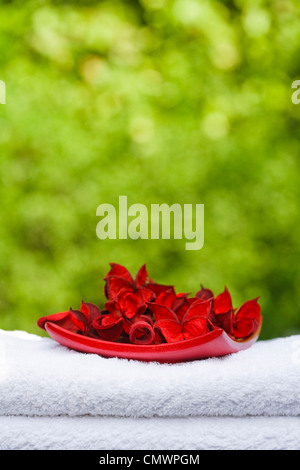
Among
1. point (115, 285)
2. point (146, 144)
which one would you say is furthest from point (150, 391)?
point (146, 144)

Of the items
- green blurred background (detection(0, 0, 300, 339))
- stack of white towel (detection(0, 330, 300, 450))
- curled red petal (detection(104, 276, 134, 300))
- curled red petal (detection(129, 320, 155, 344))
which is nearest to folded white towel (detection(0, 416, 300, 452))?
stack of white towel (detection(0, 330, 300, 450))

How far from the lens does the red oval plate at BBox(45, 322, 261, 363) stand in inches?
22.5

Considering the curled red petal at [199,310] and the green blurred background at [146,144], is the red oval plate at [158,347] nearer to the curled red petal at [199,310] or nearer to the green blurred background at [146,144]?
the curled red petal at [199,310]

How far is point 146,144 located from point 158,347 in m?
0.64

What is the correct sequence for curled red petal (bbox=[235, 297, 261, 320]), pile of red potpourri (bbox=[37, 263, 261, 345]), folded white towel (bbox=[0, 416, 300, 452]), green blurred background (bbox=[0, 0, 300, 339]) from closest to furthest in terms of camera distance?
folded white towel (bbox=[0, 416, 300, 452])
pile of red potpourri (bbox=[37, 263, 261, 345])
curled red petal (bbox=[235, 297, 261, 320])
green blurred background (bbox=[0, 0, 300, 339])

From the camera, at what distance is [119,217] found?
112cm

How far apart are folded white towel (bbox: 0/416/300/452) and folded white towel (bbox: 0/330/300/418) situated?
11 millimetres

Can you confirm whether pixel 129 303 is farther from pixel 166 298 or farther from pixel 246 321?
pixel 246 321

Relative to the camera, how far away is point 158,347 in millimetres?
583

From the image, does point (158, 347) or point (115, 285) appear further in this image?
point (115, 285)

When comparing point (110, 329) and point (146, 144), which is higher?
point (146, 144)

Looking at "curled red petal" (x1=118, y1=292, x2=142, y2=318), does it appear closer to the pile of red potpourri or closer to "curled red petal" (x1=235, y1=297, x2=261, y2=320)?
the pile of red potpourri
